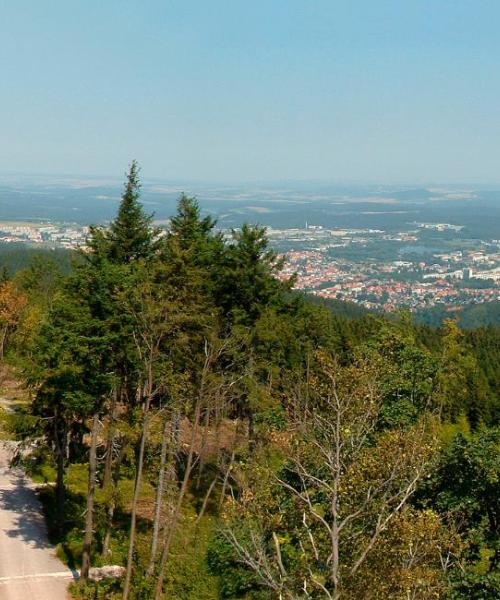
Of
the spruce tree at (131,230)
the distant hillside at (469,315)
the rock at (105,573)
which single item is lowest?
the distant hillside at (469,315)

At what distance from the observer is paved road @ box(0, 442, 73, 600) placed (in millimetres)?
17141

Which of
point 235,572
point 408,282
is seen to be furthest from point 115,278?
point 408,282

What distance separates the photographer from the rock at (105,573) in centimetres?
1791

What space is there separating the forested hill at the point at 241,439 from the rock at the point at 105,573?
0.37m

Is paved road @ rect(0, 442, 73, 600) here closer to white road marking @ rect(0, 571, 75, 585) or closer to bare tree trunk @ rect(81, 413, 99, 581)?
white road marking @ rect(0, 571, 75, 585)

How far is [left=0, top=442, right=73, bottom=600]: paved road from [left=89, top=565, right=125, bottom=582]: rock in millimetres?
629

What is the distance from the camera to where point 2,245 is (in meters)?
171

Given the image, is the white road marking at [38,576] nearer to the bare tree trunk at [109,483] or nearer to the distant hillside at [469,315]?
the bare tree trunk at [109,483]

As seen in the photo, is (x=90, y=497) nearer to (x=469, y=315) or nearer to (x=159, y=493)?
(x=159, y=493)

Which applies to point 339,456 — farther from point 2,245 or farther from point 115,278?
point 2,245

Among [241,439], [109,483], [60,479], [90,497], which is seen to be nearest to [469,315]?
[241,439]

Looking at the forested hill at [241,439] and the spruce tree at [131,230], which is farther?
the spruce tree at [131,230]

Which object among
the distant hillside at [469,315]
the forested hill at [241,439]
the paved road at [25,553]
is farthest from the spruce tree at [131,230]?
the distant hillside at [469,315]

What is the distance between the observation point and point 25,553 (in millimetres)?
19109
